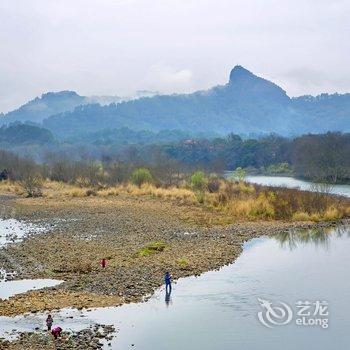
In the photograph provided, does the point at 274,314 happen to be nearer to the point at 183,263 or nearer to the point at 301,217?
the point at 183,263

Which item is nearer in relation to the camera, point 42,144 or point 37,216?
point 37,216

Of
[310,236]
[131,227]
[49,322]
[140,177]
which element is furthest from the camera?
[140,177]

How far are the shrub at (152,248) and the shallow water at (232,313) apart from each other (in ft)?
13.6

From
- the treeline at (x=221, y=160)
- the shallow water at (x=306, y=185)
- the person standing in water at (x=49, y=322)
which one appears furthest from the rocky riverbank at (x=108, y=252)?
the treeline at (x=221, y=160)

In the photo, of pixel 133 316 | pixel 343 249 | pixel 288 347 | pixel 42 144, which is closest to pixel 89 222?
pixel 343 249

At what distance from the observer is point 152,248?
1105 inches

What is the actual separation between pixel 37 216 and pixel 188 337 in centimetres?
2961

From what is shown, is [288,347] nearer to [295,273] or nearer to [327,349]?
[327,349]

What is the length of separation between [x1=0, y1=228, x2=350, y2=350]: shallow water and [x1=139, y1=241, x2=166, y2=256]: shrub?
416 centimetres

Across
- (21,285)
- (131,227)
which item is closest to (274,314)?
(21,285)

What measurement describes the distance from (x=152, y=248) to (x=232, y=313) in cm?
1035

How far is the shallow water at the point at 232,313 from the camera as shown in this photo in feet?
51.7

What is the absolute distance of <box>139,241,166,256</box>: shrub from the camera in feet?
88.7

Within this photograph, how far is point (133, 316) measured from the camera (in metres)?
17.7
